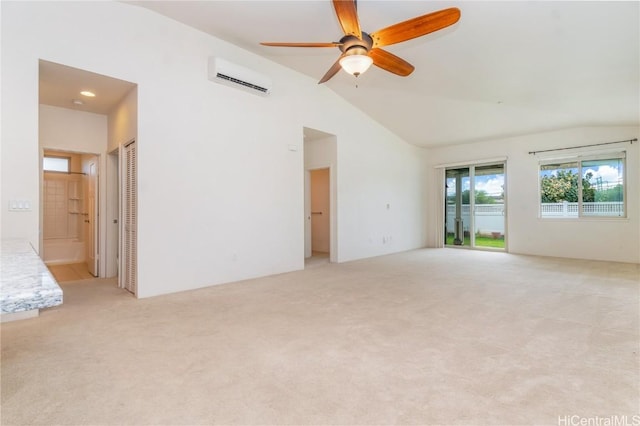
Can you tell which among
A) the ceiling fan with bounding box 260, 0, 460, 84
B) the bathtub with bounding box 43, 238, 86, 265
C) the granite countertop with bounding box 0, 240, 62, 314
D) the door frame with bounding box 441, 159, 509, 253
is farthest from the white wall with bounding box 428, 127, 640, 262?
the bathtub with bounding box 43, 238, 86, 265

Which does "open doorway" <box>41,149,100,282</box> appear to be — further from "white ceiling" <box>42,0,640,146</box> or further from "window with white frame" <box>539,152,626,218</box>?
"window with white frame" <box>539,152,626,218</box>

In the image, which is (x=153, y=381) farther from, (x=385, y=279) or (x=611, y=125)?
(x=611, y=125)

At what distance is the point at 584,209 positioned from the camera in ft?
21.0

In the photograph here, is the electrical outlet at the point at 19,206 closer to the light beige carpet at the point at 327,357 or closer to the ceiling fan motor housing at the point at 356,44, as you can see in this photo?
the light beige carpet at the point at 327,357

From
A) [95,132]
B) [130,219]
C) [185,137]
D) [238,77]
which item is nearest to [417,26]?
[238,77]

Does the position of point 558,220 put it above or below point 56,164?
below

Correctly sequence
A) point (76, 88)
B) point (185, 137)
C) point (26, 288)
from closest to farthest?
point (26, 288)
point (76, 88)
point (185, 137)

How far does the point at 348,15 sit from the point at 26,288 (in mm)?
2662

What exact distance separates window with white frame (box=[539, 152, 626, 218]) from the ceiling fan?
18.1ft

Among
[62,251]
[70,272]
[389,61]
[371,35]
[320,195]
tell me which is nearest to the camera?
[371,35]

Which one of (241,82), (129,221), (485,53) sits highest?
(485,53)

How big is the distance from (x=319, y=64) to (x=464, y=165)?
16.5 feet

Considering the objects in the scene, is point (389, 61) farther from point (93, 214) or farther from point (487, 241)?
point (487, 241)

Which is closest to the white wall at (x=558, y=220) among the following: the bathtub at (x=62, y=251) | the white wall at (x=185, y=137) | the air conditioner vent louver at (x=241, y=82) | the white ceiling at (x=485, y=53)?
the white ceiling at (x=485, y=53)
